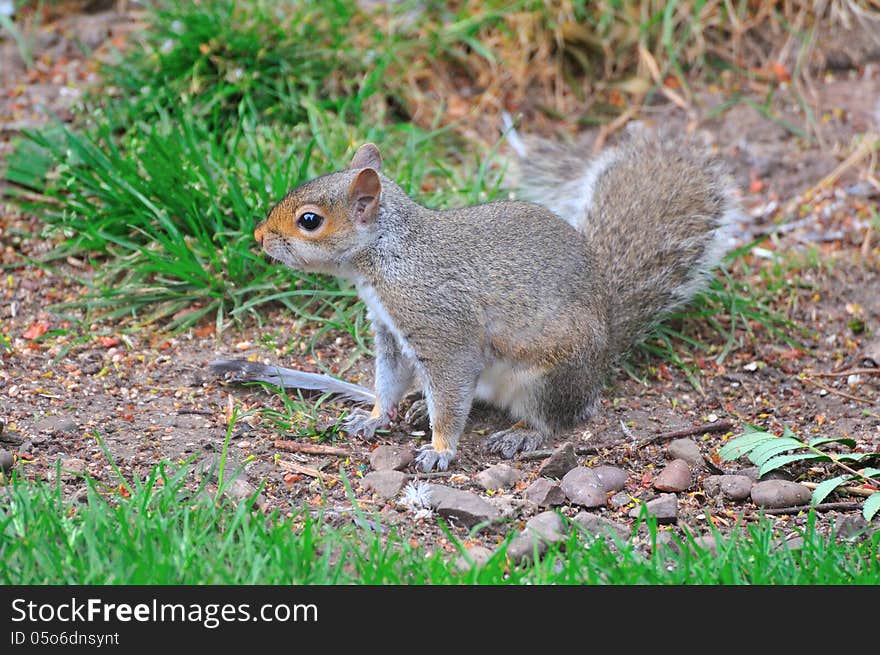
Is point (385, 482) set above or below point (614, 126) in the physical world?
below

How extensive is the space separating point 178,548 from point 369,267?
4.56 ft

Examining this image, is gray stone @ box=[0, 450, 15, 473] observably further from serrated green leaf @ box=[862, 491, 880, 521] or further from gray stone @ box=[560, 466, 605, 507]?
serrated green leaf @ box=[862, 491, 880, 521]

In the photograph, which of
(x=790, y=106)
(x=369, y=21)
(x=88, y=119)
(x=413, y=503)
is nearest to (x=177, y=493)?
(x=413, y=503)

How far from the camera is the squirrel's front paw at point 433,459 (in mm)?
4070

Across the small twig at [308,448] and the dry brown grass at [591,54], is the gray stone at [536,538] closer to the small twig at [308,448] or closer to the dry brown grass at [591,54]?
the small twig at [308,448]

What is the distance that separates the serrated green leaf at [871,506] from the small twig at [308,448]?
170cm

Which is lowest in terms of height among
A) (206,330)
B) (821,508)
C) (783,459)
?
(821,508)

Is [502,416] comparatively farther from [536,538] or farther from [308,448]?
[536,538]

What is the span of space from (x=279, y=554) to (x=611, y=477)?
132 cm

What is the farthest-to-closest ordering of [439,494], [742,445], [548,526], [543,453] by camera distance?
[543,453] → [742,445] → [439,494] → [548,526]

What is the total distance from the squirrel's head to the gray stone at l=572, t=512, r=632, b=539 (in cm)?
122

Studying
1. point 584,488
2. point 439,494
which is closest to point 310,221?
point 439,494

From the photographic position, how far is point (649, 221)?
477cm

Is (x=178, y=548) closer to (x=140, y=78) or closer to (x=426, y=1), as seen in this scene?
(x=140, y=78)
